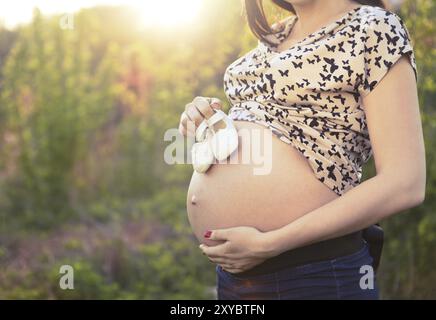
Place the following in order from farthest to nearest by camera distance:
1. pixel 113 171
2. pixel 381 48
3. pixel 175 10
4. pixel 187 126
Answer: pixel 113 171, pixel 175 10, pixel 187 126, pixel 381 48

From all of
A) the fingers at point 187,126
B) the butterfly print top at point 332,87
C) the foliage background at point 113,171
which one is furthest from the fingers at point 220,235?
the foliage background at point 113,171

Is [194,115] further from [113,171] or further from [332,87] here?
[113,171]

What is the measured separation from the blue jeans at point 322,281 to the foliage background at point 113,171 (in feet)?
3.46

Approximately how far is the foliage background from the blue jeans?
1.05 meters

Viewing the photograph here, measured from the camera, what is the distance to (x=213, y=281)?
4.32m

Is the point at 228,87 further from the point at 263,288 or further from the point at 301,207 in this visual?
the point at 263,288

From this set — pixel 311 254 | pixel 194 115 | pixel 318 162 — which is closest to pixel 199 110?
pixel 194 115

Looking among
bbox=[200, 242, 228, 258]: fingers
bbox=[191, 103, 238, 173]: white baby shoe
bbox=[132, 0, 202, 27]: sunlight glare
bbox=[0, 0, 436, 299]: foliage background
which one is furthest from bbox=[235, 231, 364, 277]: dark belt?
bbox=[132, 0, 202, 27]: sunlight glare

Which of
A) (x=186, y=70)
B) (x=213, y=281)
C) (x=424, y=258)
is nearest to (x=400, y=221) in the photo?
(x=424, y=258)

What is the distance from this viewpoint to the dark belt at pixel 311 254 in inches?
68.1

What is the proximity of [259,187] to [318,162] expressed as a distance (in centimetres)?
19

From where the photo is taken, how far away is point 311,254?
1.73 meters

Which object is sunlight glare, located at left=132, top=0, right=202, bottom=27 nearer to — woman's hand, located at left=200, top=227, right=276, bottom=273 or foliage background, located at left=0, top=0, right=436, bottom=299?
foliage background, located at left=0, top=0, right=436, bottom=299
